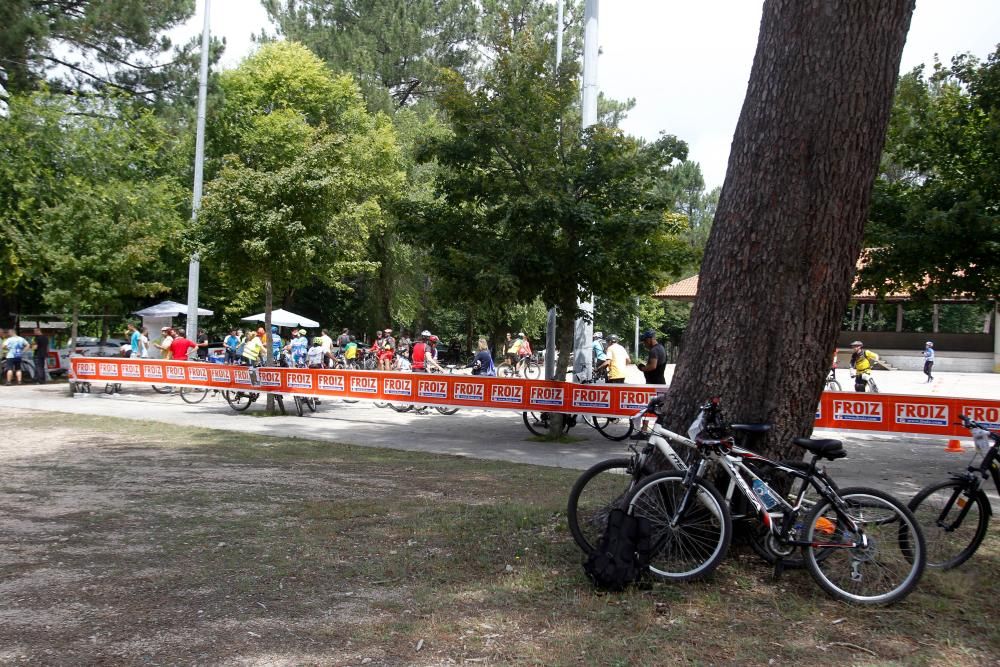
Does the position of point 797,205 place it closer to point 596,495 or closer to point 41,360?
point 596,495

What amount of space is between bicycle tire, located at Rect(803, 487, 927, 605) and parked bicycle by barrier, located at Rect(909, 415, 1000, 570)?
83cm

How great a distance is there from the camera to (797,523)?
5.00 m

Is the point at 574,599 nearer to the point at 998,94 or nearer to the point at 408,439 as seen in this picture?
the point at 408,439

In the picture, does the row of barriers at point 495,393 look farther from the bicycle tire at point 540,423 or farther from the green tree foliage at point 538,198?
the green tree foliage at point 538,198

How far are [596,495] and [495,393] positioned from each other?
356 inches

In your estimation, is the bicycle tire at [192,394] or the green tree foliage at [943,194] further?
the bicycle tire at [192,394]

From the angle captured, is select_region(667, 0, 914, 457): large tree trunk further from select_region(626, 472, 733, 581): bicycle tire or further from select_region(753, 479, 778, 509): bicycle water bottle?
select_region(626, 472, 733, 581): bicycle tire

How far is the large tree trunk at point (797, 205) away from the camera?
17.5ft

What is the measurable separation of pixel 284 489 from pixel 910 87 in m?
10.6

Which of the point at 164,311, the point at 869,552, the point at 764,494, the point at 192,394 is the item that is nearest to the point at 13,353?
the point at 164,311

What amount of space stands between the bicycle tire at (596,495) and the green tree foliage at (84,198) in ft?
48.2

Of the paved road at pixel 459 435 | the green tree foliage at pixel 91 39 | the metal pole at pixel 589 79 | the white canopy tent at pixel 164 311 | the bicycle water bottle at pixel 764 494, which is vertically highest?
the green tree foliage at pixel 91 39

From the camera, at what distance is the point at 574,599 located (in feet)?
15.9

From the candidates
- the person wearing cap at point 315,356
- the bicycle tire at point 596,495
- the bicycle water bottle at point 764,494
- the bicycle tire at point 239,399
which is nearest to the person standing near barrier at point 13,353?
the person wearing cap at point 315,356
